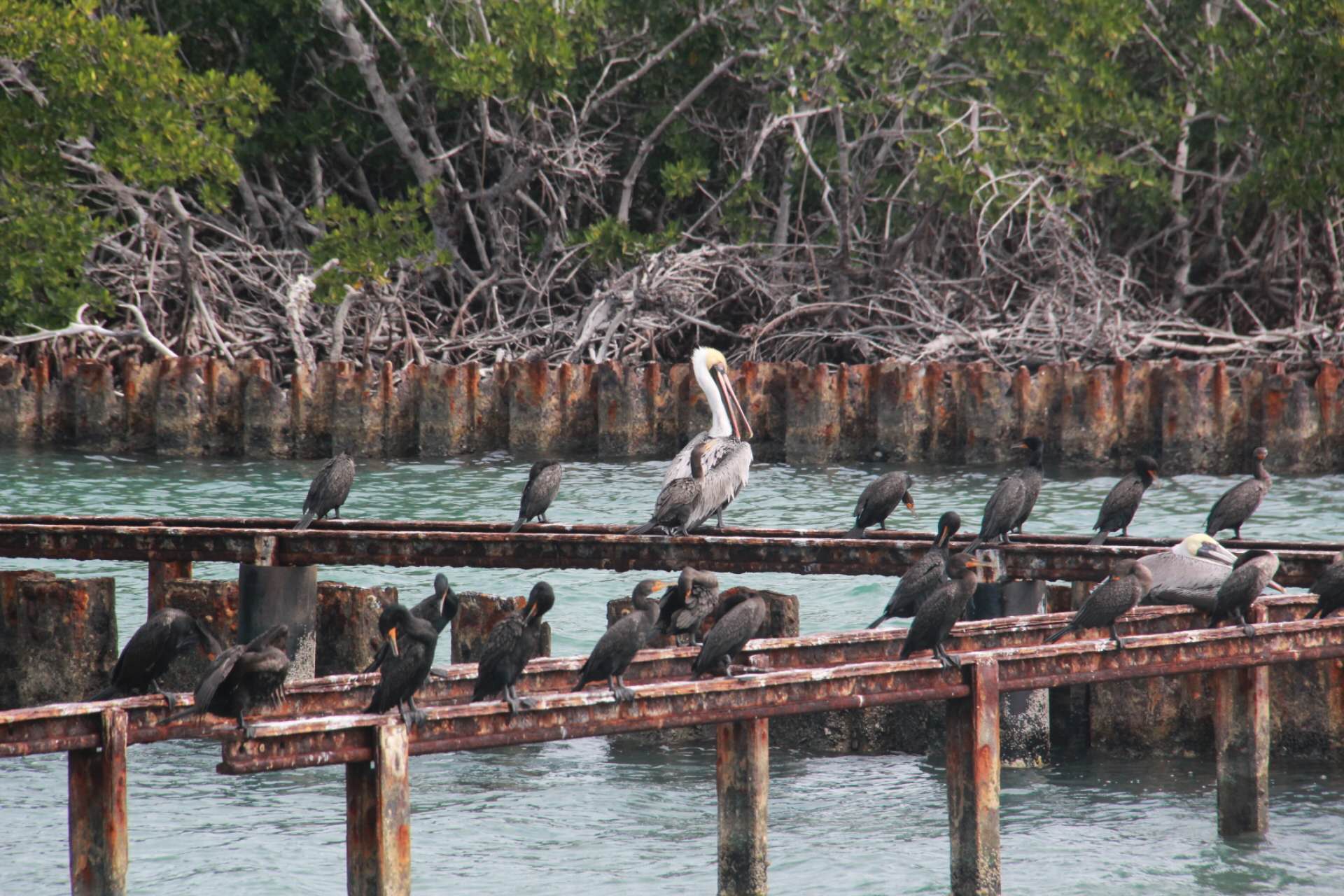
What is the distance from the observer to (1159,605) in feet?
34.1

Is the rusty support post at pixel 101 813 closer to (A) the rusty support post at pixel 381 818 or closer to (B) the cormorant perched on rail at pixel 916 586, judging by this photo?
(A) the rusty support post at pixel 381 818

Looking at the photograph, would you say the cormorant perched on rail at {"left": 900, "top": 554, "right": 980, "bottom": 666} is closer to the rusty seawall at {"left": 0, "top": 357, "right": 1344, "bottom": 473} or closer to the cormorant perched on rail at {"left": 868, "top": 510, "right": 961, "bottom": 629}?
the cormorant perched on rail at {"left": 868, "top": 510, "right": 961, "bottom": 629}

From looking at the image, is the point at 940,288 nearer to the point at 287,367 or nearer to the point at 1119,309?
the point at 1119,309

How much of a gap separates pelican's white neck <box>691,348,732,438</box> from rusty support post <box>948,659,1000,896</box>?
5148 millimetres

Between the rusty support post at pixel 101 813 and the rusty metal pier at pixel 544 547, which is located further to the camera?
the rusty metal pier at pixel 544 547

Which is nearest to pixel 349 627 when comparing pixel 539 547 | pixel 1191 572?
pixel 539 547

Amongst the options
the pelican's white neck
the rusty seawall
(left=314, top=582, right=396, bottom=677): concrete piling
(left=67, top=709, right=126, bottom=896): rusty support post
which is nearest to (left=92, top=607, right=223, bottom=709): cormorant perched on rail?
(left=67, top=709, right=126, bottom=896): rusty support post

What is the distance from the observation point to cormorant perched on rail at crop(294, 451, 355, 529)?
12.3 m

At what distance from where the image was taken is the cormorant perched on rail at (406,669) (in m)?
7.39

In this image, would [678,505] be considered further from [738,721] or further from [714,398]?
[738,721]

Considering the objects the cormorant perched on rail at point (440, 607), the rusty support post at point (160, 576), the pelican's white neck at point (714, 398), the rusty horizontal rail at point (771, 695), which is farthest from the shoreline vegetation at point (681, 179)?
the cormorant perched on rail at point (440, 607)

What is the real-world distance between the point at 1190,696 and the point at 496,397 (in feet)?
42.7

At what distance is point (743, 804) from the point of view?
340 inches

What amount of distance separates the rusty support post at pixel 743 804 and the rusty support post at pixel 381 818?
→ 1898mm
